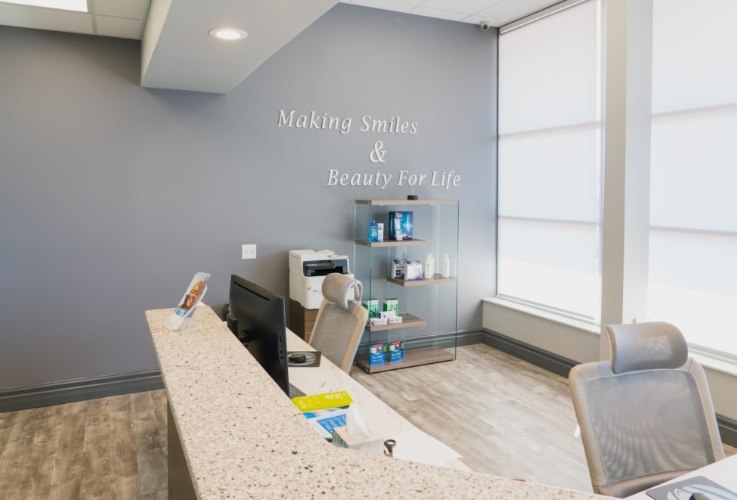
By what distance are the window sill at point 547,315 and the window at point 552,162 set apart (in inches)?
2.6

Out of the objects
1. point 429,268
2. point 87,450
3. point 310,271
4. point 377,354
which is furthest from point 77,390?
point 429,268

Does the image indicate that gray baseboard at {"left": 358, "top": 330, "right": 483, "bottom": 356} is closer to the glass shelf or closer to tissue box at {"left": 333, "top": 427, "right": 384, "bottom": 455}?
the glass shelf

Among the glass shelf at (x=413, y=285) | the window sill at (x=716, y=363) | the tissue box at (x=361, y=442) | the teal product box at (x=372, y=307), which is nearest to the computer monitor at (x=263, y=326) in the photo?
the tissue box at (x=361, y=442)

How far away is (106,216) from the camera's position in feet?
12.2

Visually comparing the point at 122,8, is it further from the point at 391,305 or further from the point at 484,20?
the point at 484,20

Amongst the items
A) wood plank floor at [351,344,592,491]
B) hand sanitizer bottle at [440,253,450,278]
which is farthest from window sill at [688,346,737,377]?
hand sanitizer bottle at [440,253,450,278]

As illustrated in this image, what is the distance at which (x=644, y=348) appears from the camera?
A: 173 centimetres

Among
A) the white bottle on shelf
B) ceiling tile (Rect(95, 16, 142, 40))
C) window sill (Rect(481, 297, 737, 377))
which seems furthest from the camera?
the white bottle on shelf

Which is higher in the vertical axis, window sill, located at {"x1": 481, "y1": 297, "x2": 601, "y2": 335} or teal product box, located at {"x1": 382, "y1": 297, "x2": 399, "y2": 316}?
teal product box, located at {"x1": 382, "y1": 297, "x2": 399, "y2": 316}

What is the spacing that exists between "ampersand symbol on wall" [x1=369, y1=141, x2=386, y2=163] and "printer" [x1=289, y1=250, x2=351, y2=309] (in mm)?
960

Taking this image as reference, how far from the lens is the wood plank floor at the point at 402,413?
271 cm

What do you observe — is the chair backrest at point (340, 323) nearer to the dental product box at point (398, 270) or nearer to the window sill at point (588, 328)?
the window sill at point (588, 328)

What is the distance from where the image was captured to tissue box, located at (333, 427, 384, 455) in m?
1.23

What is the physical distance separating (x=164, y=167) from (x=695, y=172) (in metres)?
3.61
